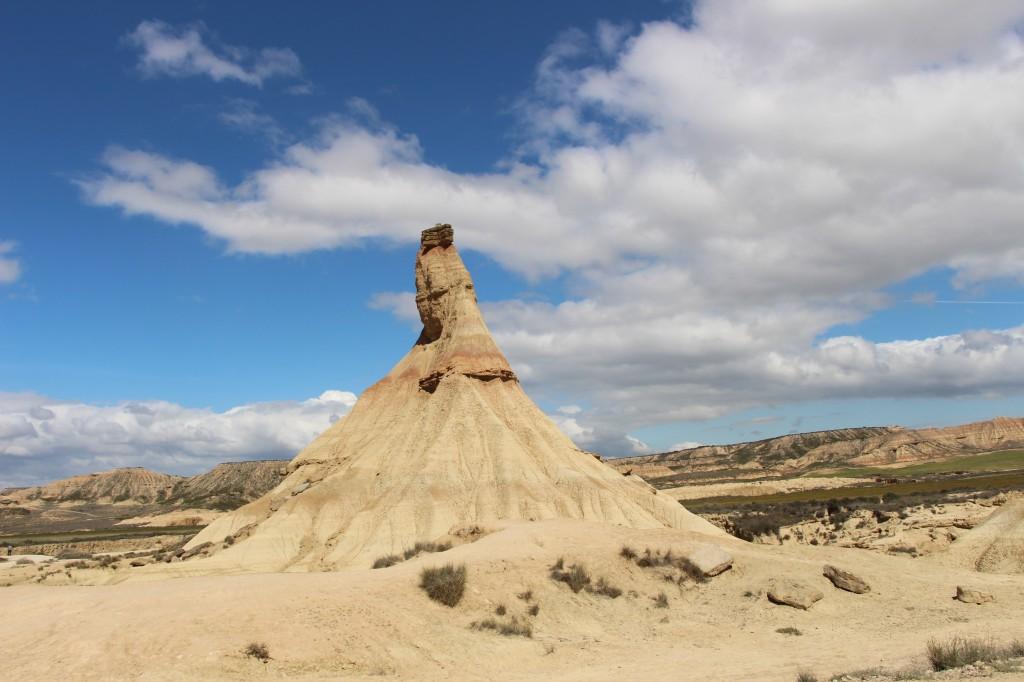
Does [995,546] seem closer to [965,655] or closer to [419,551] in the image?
[965,655]

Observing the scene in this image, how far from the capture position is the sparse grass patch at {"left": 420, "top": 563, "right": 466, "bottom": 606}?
1794 centimetres

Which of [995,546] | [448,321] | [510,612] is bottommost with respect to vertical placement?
[510,612]

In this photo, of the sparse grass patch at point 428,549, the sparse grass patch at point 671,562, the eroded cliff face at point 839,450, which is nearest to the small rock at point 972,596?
the sparse grass patch at point 671,562

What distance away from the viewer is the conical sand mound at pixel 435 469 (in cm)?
3550

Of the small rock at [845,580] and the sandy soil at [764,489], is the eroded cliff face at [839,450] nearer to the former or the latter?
the sandy soil at [764,489]

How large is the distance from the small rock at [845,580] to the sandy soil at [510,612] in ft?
0.72

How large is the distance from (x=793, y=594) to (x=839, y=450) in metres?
159

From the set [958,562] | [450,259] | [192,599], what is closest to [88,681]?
[192,599]

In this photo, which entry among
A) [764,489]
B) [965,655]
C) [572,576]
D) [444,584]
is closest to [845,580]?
[572,576]

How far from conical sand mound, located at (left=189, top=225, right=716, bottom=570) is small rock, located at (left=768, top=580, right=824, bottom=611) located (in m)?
13.8

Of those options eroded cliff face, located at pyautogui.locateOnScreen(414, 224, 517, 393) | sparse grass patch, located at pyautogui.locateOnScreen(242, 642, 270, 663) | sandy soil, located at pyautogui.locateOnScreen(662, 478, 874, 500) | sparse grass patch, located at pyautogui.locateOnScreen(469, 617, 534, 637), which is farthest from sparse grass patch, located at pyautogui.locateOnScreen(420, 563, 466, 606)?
sandy soil, located at pyautogui.locateOnScreen(662, 478, 874, 500)

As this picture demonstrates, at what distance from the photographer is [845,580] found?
20047 millimetres

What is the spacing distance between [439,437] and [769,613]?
24.9 m

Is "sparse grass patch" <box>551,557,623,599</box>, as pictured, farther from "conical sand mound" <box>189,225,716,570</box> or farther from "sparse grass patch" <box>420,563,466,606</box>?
"conical sand mound" <box>189,225,716,570</box>
